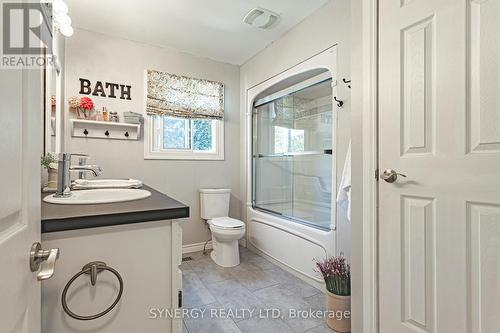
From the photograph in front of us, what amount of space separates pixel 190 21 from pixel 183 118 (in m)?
1.03

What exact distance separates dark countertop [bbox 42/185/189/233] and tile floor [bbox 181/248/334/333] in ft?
3.41

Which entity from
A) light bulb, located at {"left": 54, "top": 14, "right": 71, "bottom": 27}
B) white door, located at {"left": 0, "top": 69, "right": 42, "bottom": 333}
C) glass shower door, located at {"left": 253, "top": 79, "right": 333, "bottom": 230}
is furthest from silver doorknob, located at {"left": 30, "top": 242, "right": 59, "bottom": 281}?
glass shower door, located at {"left": 253, "top": 79, "right": 333, "bottom": 230}

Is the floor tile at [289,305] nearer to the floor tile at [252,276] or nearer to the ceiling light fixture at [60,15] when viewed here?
the floor tile at [252,276]

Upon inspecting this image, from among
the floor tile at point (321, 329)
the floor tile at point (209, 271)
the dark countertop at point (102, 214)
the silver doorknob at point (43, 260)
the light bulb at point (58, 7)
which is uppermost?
the light bulb at point (58, 7)

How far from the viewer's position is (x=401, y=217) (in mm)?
1139

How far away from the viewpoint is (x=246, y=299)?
191cm

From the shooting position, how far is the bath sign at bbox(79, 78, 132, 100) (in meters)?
2.42

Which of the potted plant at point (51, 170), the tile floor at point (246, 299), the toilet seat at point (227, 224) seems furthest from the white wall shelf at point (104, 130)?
the tile floor at point (246, 299)

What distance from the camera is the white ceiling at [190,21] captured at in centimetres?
207

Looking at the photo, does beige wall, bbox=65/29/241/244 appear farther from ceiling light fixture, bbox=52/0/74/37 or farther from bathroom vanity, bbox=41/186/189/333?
bathroom vanity, bbox=41/186/189/333

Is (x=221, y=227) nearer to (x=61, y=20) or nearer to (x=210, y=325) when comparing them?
(x=210, y=325)

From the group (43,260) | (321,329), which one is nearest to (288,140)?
(321,329)

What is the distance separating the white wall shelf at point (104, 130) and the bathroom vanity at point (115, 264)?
A: 1.65 metres

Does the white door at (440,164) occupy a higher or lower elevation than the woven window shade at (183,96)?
lower
